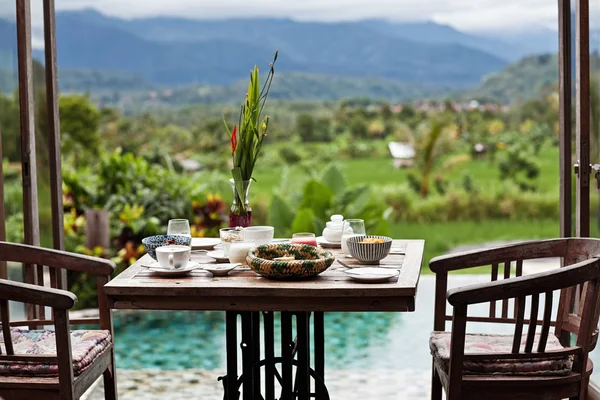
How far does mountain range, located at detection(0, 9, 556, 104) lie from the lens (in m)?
9.87

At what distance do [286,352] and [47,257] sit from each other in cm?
88

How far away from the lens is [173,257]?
2.55 m

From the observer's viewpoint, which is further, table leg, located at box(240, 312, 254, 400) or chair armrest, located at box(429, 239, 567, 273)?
chair armrest, located at box(429, 239, 567, 273)

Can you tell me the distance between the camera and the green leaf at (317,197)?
603cm

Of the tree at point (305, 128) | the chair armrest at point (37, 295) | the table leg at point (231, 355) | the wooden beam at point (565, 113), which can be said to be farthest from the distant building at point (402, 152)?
the chair armrest at point (37, 295)

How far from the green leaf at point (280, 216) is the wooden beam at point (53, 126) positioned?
2.76m

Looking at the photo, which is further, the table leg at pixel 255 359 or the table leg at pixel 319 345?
the table leg at pixel 319 345

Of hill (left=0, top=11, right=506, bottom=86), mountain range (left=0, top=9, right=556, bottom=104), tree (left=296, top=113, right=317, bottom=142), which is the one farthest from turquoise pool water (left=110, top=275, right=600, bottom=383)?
hill (left=0, top=11, right=506, bottom=86)

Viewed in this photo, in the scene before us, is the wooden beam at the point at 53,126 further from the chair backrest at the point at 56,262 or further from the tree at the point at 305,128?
the tree at the point at 305,128

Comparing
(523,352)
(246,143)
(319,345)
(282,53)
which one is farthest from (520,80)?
(523,352)

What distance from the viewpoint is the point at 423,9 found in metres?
10.8

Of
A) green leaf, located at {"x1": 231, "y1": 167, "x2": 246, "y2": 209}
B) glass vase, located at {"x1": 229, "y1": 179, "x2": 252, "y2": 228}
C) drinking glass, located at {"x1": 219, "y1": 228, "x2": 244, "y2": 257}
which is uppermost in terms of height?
green leaf, located at {"x1": 231, "y1": 167, "x2": 246, "y2": 209}

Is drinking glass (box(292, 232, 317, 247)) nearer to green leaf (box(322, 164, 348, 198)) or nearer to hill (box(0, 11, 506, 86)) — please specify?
green leaf (box(322, 164, 348, 198))

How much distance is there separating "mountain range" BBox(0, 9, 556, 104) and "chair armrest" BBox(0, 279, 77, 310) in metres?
7.42
